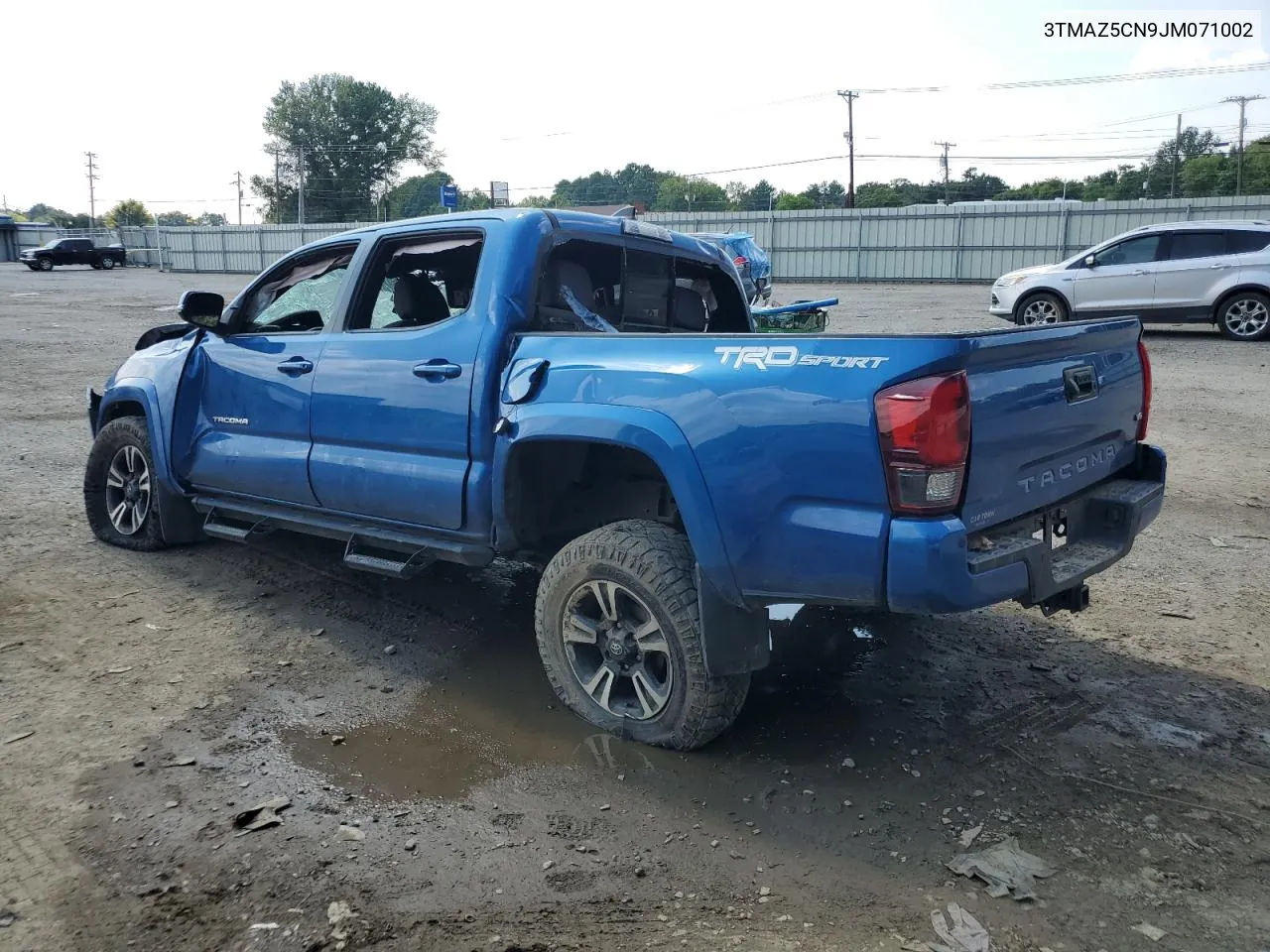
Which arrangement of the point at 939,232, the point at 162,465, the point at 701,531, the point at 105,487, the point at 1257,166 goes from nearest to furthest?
the point at 701,531 < the point at 162,465 < the point at 105,487 < the point at 939,232 < the point at 1257,166

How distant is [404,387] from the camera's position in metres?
4.18

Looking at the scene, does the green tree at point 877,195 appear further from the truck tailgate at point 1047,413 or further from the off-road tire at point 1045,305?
the truck tailgate at point 1047,413

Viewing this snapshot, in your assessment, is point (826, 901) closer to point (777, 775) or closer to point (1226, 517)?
point (777, 775)

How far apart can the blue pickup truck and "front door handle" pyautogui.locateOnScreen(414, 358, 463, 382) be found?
0.01m

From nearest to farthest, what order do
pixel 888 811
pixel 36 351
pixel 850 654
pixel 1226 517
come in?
pixel 888 811, pixel 850 654, pixel 1226 517, pixel 36 351

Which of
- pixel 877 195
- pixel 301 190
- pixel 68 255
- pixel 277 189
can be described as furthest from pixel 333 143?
pixel 877 195

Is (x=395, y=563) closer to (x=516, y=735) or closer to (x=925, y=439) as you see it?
(x=516, y=735)

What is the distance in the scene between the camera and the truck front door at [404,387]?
13.3 ft

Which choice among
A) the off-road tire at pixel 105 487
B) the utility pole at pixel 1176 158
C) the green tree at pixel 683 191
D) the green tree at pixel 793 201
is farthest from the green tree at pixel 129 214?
the off-road tire at pixel 105 487

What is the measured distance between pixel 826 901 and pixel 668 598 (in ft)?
3.51

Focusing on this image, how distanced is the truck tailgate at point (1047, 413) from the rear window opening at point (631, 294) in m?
1.24

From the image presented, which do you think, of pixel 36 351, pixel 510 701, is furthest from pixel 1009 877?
pixel 36 351

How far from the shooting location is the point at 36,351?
1511 cm

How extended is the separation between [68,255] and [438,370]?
159 ft
